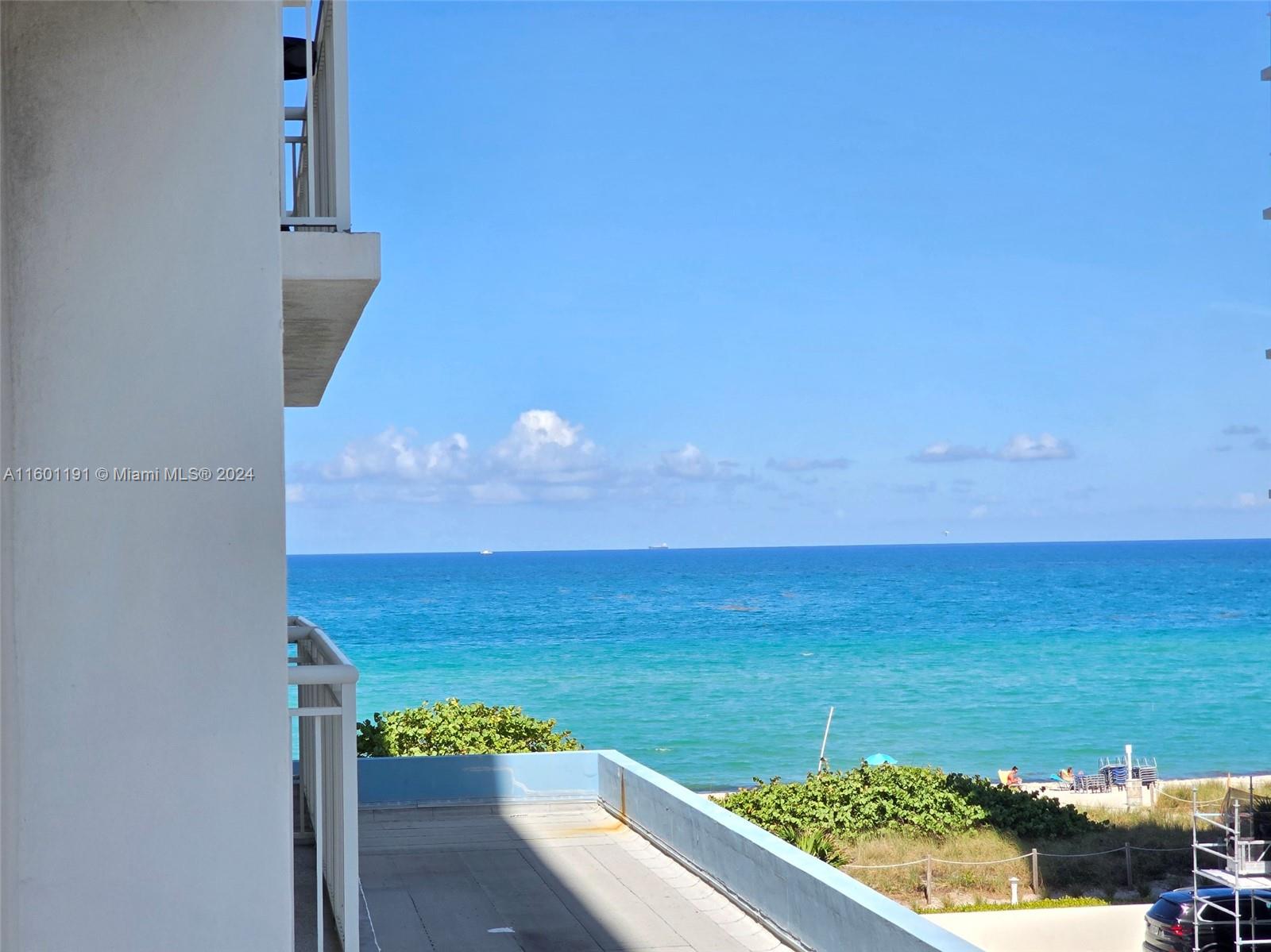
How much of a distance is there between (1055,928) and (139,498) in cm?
1235

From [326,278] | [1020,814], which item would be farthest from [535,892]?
[1020,814]

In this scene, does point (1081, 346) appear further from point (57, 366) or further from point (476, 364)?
point (57, 366)

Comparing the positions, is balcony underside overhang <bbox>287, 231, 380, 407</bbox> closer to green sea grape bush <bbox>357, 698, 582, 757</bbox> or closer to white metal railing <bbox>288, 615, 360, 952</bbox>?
white metal railing <bbox>288, 615, 360, 952</bbox>

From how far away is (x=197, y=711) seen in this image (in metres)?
2.91

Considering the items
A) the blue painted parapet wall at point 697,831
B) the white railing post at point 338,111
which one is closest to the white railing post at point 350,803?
the white railing post at point 338,111

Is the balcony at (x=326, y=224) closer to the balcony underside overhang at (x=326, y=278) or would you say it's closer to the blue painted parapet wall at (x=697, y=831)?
the balcony underside overhang at (x=326, y=278)

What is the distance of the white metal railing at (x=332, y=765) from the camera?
11.2 ft

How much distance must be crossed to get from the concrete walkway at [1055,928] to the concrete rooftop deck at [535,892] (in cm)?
661

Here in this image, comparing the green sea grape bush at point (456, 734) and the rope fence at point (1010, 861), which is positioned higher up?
the green sea grape bush at point (456, 734)

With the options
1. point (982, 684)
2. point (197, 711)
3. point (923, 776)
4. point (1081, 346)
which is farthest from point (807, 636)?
point (197, 711)

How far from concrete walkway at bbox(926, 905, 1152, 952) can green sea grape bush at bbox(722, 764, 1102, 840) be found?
1666 millimetres

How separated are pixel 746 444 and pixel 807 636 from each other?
23604mm

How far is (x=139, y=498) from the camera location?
2.90 m

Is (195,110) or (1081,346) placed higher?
(1081,346)
